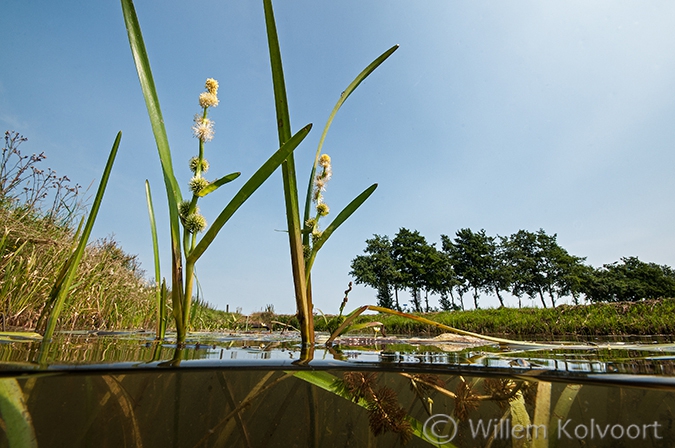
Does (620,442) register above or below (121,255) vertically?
below

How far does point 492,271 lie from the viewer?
140 ft

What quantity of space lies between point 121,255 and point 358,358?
41.0 feet

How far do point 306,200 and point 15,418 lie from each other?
1.91 metres

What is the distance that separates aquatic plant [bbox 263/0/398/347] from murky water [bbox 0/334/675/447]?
1.18 feet

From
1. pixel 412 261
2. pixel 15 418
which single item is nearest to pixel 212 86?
pixel 15 418

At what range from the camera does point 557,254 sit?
4344 cm

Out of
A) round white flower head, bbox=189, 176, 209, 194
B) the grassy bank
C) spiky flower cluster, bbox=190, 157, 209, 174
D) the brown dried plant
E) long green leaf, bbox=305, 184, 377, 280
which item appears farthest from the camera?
the grassy bank

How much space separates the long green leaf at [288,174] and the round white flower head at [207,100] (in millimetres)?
512

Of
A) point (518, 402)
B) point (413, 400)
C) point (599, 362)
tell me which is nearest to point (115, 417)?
point (413, 400)

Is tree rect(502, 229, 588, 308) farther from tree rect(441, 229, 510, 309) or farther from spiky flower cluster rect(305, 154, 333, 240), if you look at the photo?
spiky flower cluster rect(305, 154, 333, 240)

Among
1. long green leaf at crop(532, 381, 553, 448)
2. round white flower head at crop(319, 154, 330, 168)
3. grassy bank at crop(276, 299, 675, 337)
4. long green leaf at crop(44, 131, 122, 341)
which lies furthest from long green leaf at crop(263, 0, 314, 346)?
grassy bank at crop(276, 299, 675, 337)

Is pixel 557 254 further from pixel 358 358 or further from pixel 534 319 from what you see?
→ pixel 358 358

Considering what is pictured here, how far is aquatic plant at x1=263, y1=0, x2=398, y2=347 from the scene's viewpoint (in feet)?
5.60

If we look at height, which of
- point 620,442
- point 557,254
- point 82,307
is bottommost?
point 620,442
